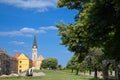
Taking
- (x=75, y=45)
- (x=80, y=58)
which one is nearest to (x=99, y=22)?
(x=75, y=45)

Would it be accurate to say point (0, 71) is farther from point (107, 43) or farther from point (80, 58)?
point (107, 43)

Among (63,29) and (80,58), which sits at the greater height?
(63,29)

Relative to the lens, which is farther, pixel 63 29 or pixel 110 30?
pixel 63 29

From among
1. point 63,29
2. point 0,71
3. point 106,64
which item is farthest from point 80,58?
point 0,71

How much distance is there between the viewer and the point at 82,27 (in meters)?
25.1

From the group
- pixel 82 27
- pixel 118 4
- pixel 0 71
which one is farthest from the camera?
pixel 0 71

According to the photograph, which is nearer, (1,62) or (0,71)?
(0,71)

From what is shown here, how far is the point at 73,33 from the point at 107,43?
8115mm

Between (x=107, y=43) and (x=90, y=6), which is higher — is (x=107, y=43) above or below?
below

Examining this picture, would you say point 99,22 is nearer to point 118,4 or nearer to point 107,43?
point 107,43

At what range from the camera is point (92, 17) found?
21.2 meters

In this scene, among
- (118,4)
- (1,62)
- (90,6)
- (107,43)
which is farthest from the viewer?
(1,62)

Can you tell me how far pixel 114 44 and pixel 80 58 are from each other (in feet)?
73.1

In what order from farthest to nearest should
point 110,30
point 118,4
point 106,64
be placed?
point 106,64 → point 110,30 → point 118,4
